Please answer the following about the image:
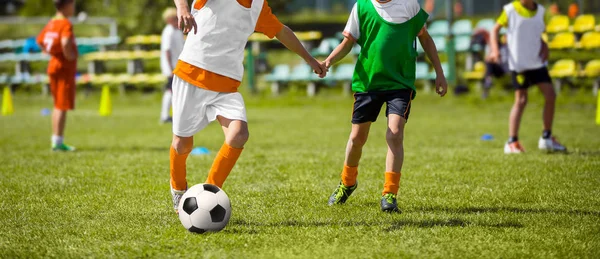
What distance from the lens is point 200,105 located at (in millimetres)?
4922

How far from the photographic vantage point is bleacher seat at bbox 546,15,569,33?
60.2 feet

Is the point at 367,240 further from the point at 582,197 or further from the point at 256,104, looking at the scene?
the point at 256,104

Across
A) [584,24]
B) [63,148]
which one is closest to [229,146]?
[63,148]

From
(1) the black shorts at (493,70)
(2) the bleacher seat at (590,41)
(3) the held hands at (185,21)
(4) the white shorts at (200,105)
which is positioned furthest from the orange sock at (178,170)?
(2) the bleacher seat at (590,41)

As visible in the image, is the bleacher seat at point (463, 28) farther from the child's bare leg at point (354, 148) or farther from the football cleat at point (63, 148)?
the child's bare leg at point (354, 148)

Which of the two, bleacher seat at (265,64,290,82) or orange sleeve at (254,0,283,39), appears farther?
bleacher seat at (265,64,290,82)

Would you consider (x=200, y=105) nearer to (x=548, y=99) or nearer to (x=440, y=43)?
(x=548, y=99)

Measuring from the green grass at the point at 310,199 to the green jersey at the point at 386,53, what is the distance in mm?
882

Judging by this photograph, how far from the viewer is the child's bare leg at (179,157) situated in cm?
512

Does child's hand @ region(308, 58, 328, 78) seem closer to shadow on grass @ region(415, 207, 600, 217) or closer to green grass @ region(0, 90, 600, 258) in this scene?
green grass @ region(0, 90, 600, 258)

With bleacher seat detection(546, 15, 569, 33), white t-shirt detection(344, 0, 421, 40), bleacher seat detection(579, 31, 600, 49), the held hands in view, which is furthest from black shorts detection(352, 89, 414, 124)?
bleacher seat detection(546, 15, 569, 33)

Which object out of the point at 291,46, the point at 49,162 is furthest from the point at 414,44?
the point at 49,162

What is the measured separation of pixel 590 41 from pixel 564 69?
83 cm

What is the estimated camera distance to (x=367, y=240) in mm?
4484
